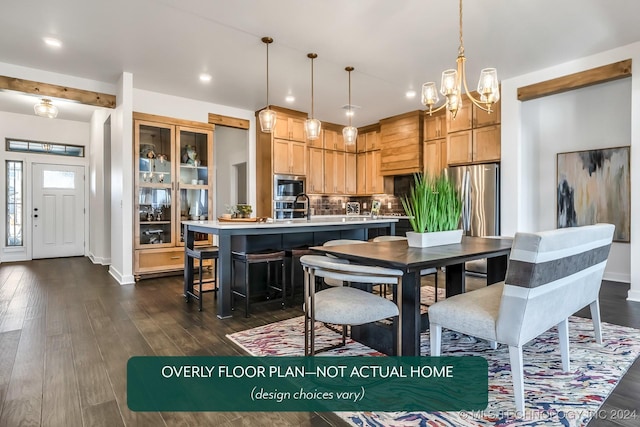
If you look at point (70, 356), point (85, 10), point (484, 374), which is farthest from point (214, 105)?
point (484, 374)

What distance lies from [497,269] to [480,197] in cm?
233

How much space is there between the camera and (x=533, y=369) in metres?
2.20

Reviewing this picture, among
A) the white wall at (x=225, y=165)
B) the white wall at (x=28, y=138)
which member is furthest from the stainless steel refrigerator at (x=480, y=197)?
the white wall at (x=28, y=138)

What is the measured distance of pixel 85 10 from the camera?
3.11 meters

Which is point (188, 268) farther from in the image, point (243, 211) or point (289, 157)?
point (289, 157)

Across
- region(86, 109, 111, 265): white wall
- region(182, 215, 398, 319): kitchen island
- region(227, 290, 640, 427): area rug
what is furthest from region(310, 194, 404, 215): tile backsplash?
region(227, 290, 640, 427): area rug

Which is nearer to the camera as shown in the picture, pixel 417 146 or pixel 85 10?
pixel 85 10

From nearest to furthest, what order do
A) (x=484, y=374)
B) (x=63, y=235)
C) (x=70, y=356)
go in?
(x=484, y=374)
(x=70, y=356)
(x=63, y=235)

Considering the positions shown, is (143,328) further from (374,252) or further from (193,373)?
(374,252)

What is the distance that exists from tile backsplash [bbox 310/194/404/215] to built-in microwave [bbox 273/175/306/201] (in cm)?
67

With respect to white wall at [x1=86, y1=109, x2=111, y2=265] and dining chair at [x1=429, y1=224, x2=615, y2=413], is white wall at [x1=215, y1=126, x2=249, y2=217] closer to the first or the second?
white wall at [x1=86, y1=109, x2=111, y2=265]

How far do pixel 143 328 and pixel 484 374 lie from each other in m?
2.69

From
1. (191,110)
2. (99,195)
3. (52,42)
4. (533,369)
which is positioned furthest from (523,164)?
(99,195)

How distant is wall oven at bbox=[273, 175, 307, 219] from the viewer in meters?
6.24
